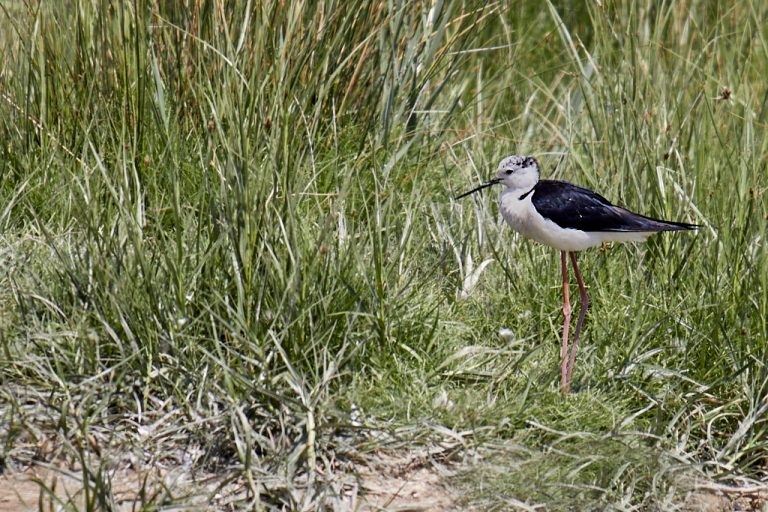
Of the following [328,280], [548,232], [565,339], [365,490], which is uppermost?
[548,232]

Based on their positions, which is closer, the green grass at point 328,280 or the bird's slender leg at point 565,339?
the green grass at point 328,280

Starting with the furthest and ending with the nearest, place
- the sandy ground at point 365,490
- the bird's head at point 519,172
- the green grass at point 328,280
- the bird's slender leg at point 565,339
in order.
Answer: the bird's head at point 519,172, the bird's slender leg at point 565,339, the green grass at point 328,280, the sandy ground at point 365,490

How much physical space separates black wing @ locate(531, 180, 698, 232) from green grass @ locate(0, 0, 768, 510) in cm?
30

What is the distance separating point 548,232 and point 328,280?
2.40 ft

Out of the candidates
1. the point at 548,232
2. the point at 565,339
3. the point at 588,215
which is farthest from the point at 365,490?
the point at 588,215

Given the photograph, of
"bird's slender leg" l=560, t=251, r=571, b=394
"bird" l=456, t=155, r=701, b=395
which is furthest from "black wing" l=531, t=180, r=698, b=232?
"bird's slender leg" l=560, t=251, r=571, b=394

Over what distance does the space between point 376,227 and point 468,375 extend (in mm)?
566

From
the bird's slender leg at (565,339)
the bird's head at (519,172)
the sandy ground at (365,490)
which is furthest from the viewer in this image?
the bird's head at (519,172)

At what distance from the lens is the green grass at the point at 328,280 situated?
3355 millimetres

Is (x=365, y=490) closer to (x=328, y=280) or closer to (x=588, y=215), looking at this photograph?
(x=328, y=280)

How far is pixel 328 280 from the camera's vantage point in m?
3.61

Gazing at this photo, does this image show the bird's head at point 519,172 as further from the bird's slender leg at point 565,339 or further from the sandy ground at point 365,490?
the sandy ground at point 365,490

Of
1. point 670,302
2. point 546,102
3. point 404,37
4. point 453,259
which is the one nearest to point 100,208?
point 453,259

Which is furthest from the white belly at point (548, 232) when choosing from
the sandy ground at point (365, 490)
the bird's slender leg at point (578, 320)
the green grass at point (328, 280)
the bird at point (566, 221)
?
the sandy ground at point (365, 490)
